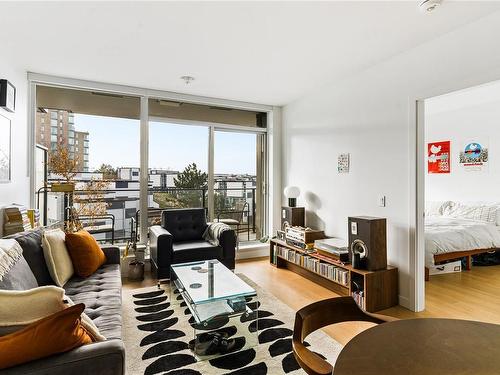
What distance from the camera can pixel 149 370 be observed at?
1.91 meters

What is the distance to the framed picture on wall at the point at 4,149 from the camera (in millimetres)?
2783

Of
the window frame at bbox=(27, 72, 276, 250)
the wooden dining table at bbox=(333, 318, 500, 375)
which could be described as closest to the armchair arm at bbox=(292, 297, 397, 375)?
the wooden dining table at bbox=(333, 318, 500, 375)

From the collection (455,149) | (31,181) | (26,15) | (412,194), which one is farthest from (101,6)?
(455,149)

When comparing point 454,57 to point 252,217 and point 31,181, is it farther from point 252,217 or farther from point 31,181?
point 31,181

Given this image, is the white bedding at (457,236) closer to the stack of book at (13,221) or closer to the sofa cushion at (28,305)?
the sofa cushion at (28,305)

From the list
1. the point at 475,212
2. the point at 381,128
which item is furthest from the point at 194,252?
the point at 475,212

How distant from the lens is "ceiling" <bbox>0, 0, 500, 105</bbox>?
7.30ft

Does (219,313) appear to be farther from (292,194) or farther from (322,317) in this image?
(292,194)

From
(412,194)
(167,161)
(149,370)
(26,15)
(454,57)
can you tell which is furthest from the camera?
(167,161)

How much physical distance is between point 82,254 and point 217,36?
227 centimetres

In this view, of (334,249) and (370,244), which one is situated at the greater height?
(370,244)

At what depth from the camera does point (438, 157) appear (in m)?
5.92

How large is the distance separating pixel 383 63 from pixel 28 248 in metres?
3.69

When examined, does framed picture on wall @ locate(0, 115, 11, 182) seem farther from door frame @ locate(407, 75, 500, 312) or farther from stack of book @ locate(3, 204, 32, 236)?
door frame @ locate(407, 75, 500, 312)
